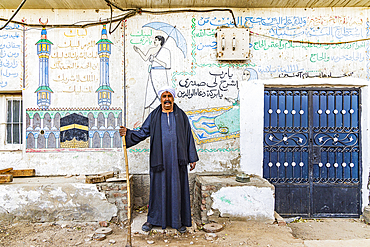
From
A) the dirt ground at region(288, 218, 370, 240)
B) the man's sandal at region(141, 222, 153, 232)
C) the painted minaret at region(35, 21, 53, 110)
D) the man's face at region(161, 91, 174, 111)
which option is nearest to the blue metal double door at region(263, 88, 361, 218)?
Answer: the dirt ground at region(288, 218, 370, 240)

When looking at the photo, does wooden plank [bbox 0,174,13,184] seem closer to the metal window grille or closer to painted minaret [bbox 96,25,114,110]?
the metal window grille

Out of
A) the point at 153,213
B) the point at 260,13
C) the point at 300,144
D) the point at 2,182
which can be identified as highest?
the point at 260,13

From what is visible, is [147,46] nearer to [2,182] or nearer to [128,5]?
[128,5]

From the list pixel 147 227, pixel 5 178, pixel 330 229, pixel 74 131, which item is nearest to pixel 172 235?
pixel 147 227

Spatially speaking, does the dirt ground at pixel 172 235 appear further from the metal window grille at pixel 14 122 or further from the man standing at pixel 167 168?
the metal window grille at pixel 14 122

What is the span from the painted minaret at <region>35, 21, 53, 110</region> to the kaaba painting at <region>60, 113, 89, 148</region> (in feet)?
1.42

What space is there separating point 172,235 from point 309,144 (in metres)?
2.73

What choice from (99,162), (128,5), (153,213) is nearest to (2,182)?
(99,162)

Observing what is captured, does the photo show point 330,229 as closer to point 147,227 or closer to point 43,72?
point 147,227

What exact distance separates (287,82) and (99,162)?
11.2 ft

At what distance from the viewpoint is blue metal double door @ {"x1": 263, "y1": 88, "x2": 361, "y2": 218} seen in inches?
164

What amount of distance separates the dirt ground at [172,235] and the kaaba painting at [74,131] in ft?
4.12

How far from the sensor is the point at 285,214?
164 inches

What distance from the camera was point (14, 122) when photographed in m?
4.32
